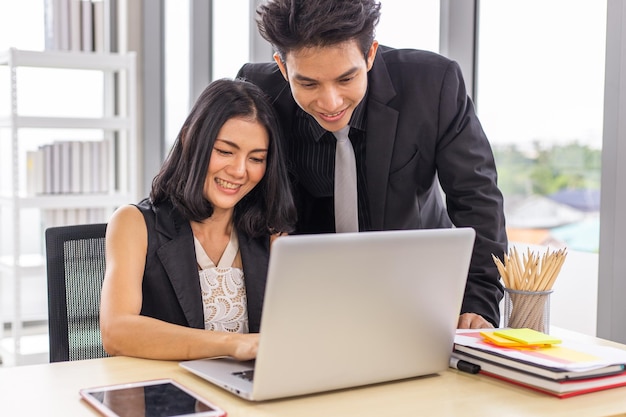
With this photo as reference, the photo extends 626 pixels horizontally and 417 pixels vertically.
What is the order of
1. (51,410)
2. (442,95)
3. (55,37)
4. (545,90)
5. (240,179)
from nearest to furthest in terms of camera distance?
(51,410) < (240,179) < (442,95) < (545,90) < (55,37)

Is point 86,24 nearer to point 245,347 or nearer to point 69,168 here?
point 69,168

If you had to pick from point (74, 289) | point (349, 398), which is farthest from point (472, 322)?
point (74, 289)

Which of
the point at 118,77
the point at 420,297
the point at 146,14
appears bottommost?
the point at 420,297

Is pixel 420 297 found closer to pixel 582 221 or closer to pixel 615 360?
pixel 615 360

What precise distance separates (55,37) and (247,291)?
8.15 feet

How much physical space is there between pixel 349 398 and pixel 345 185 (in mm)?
855

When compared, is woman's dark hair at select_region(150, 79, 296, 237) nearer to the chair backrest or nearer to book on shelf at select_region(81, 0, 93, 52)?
the chair backrest

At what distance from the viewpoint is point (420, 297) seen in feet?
4.20

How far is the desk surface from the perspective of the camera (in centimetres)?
118

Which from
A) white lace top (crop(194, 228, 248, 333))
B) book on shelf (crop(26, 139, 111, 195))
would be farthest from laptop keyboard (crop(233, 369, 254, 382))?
book on shelf (crop(26, 139, 111, 195))

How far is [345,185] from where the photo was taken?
202 cm

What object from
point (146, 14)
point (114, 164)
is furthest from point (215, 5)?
point (114, 164)

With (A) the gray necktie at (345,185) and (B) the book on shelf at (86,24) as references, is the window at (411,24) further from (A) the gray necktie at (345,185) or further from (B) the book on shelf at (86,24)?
(B) the book on shelf at (86,24)

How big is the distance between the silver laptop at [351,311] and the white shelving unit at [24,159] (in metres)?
2.61
